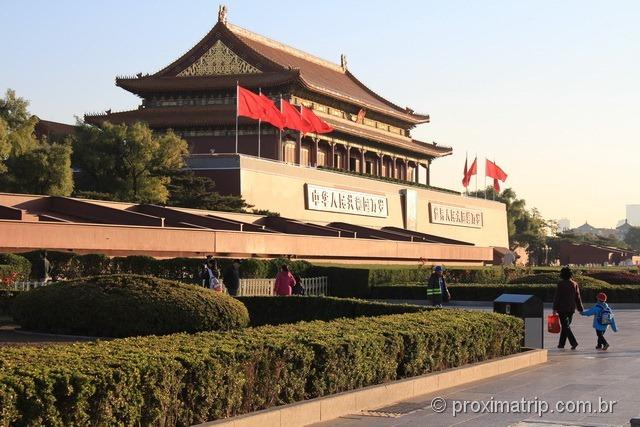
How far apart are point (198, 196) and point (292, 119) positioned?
8.48 meters

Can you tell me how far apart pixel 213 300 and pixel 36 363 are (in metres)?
9.13

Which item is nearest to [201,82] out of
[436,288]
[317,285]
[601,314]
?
[317,285]

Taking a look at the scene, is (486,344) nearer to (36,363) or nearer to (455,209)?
(36,363)

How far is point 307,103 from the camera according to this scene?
6406 centimetres

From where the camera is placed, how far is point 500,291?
35.5m

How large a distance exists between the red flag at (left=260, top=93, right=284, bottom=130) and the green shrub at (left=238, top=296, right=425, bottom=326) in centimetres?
2995

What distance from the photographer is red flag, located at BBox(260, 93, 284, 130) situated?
51.4 metres

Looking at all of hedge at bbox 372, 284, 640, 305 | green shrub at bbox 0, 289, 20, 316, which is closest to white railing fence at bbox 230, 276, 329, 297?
hedge at bbox 372, 284, 640, 305

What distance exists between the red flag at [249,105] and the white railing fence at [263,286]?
1338 cm

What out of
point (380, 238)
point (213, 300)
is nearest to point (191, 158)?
point (380, 238)

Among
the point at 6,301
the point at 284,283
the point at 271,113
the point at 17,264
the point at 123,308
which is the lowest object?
the point at 123,308

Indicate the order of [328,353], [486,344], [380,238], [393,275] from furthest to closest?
[380,238] < [393,275] < [486,344] < [328,353]

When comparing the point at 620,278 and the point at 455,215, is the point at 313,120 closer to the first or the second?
the point at 620,278

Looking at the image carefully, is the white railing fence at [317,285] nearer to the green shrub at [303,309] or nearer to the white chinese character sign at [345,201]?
the green shrub at [303,309]
